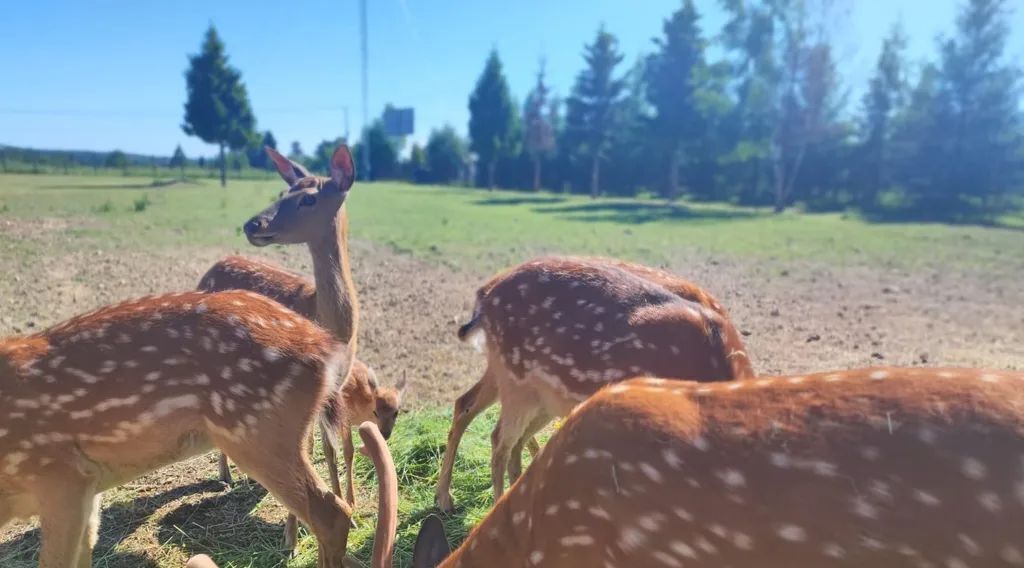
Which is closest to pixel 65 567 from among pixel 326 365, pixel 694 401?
pixel 326 365

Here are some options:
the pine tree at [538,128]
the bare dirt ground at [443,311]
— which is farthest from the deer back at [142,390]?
the pine tree at [538,128]

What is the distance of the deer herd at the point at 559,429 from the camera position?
1515 millimetres

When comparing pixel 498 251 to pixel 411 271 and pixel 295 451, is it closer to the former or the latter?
pixel 411 271

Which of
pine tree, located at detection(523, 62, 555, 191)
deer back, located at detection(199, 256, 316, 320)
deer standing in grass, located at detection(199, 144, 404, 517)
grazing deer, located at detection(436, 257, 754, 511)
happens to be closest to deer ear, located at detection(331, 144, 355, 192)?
deer standing in grass, located at detection(199, 144, 404, 517)

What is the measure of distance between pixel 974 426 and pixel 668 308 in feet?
6.97

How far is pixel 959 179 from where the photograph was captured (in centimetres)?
2869

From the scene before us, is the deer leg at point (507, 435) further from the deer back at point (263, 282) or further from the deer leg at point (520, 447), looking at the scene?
the deer back at point (263, 282)

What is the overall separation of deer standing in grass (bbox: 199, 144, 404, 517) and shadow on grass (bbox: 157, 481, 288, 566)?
0.89 ft

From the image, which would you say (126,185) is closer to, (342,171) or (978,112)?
(342,171)

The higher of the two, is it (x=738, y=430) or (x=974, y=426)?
(x=974, y=426)

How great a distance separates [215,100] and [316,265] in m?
33.5

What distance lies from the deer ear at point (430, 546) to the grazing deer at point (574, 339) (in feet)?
5.11

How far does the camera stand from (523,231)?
18.0 meters

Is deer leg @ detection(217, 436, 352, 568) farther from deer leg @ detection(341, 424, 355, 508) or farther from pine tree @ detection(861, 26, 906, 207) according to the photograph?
pine tree @ detection(861, 26, 906, 207)
